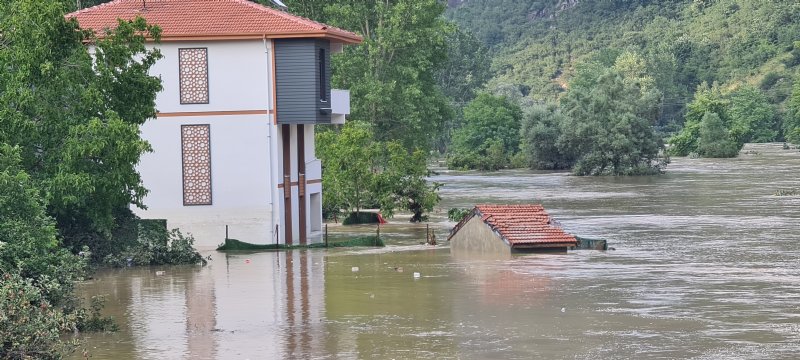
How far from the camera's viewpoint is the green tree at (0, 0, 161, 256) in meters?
29.6

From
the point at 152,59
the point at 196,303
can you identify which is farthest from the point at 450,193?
the point at 196,303

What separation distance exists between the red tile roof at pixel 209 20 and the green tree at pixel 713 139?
76.5m

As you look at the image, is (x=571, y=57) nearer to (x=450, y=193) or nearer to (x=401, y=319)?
(x=450, y=193)

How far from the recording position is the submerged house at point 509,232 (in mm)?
36500

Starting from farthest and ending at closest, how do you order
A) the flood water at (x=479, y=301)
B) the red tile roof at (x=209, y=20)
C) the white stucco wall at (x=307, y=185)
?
the white stucco wall at (x=307, y=185), the red tile roof at (x=209, y=20), the flood water at (x=479, y=301)

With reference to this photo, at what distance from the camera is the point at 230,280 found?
31141 mm

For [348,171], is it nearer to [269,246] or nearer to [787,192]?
[269,246]

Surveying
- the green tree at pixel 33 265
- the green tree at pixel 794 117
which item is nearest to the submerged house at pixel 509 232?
the green tree at pixel 33 265

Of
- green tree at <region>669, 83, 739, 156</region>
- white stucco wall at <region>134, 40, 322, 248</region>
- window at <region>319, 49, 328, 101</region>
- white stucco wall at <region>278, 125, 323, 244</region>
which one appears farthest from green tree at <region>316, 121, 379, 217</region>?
green tree at <region>669, 83, 739, 156</region>

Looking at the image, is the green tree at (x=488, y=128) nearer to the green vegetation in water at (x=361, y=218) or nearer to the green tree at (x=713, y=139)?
the green tree at (x=713, y=139)

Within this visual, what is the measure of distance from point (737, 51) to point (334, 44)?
125388mm

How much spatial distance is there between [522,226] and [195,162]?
9.54m

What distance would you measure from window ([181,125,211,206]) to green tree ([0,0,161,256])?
256 inches

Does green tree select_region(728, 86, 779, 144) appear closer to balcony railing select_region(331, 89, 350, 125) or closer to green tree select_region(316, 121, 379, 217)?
green tree select_region(316, 121, 379, 217)
